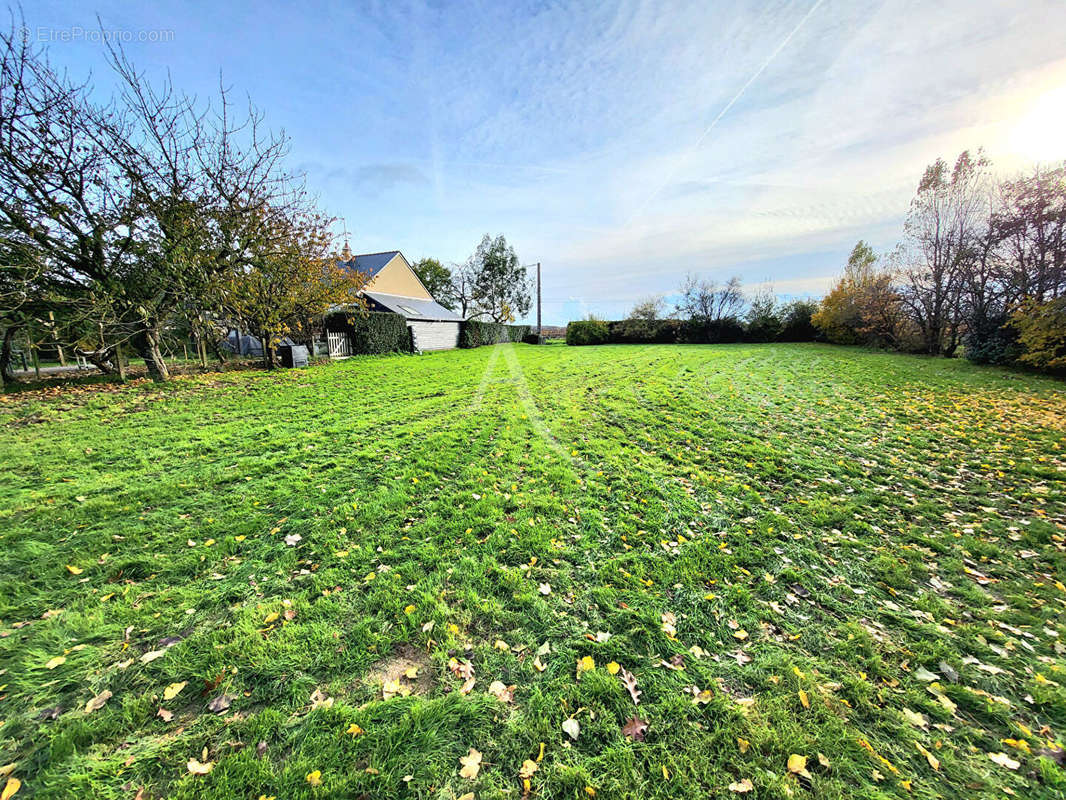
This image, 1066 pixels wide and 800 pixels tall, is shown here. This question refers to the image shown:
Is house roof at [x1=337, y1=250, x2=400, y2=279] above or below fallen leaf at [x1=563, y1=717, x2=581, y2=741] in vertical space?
above

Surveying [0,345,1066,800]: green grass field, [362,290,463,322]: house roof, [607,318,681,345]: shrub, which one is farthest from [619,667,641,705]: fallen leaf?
[607,318,681,345]: shrub

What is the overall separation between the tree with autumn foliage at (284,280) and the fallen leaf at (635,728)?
1496cm

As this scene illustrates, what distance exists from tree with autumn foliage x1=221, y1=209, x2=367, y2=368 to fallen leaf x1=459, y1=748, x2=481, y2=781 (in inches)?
572

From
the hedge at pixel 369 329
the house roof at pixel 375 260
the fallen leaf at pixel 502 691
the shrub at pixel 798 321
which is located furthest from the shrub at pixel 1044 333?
the house roof at pixel 375 260

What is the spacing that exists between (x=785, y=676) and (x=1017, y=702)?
47.2 inches

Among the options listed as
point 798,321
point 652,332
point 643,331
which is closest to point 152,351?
point 643,331

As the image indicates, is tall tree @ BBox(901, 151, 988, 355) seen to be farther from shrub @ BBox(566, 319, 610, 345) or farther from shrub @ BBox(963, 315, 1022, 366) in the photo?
shrub @ BBox(566, 319, 610, 345)

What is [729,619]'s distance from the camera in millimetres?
2547

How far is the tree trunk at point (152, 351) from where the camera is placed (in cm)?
1006

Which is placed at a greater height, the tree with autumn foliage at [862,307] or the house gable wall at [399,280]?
the house gable wall at [399,280]

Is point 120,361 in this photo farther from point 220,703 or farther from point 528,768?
point 528,768

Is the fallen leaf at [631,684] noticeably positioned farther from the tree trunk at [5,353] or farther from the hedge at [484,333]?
the hedge at [484,333]

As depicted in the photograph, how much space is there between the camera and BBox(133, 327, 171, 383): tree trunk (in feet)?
33.0

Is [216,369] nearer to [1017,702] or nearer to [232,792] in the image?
[232,792]
